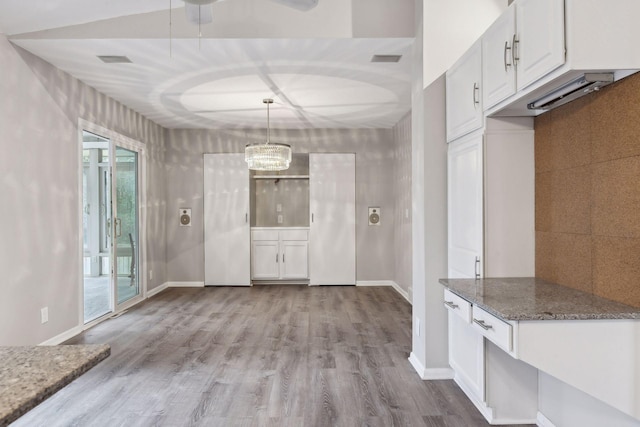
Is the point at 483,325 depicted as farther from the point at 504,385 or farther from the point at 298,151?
→ the point at 298,151

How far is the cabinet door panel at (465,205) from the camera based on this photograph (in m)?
2.65

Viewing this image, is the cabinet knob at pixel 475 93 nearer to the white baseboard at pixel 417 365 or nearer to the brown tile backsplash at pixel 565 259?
the brown tile backsplash at pixel 565 259

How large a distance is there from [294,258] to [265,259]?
458 mm

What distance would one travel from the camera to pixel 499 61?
7.55ft

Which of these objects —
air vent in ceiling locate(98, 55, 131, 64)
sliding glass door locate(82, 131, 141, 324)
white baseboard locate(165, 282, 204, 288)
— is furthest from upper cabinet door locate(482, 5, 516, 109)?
white baseboard locate(165, 282, 204, 288)

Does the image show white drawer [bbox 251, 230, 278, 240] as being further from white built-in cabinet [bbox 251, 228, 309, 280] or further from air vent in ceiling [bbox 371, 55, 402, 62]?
air vent in ceiling [bbox 371, 55, 402, 62]

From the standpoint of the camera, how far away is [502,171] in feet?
8.56

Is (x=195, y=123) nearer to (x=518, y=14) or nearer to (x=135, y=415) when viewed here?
(x=135, y=415)

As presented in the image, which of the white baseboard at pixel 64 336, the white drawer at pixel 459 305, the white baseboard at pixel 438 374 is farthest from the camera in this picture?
the white baseboard at pixel 64 336

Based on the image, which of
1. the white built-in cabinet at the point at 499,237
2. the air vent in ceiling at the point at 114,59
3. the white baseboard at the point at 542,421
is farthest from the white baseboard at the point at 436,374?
the air vent in ceiling at the point at 114,59

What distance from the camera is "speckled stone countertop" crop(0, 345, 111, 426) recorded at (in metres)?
0.89

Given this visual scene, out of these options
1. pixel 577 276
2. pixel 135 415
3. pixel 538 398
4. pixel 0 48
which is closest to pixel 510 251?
pixel 577 276

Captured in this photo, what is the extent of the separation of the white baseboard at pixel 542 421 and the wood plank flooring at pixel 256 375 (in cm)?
31

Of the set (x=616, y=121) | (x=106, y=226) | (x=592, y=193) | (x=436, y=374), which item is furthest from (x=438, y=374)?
(x=106, y=226)
